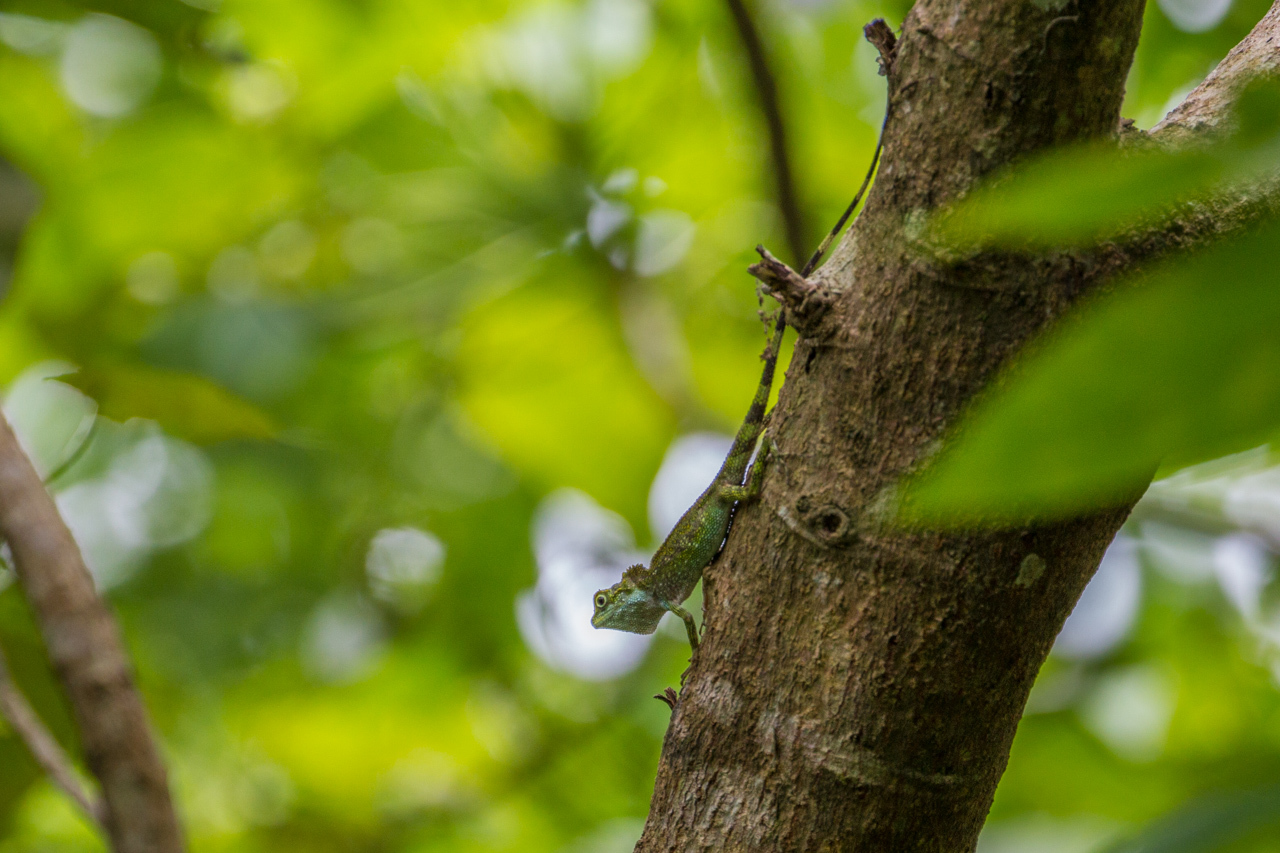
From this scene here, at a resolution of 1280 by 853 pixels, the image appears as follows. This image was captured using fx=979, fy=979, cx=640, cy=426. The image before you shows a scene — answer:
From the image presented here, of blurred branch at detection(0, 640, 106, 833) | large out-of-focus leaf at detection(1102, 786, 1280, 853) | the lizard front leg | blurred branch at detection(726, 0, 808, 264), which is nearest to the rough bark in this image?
large out-of-focus leaf at detection(1102, 786, 1280, 853)

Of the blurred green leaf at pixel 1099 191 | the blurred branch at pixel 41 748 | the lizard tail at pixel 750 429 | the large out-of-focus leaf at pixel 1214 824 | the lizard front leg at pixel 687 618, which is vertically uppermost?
the lizard tail at pixel 750 429

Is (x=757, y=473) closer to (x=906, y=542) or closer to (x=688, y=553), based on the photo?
(x=906, y=542)

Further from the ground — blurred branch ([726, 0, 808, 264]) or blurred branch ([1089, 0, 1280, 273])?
blurred branch ([726, 0, 808, 264])

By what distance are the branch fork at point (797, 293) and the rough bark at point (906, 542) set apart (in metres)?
0.02

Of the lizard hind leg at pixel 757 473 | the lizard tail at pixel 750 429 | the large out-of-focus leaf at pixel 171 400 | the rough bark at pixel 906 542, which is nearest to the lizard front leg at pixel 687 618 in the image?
the lizard tail at pixel 750 429

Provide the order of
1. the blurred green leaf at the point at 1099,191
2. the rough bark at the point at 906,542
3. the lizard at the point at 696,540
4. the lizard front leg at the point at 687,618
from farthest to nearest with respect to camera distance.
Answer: the lizard front leg at the point at 687,618
the lizard at the point at 696,540
the rough bark at the point at 906,542
the blurred green leaf at the point at 1099,191

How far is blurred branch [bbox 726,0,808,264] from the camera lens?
2812mm

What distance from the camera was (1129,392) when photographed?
17.6 inches

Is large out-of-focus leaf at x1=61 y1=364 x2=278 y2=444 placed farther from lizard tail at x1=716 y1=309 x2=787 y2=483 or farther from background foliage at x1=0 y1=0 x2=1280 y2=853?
lizard tail at x1=716 y1=309 x2=787 y2=483

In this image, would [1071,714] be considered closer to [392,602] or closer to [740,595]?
[740,595]

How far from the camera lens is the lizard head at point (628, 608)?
11.9ft

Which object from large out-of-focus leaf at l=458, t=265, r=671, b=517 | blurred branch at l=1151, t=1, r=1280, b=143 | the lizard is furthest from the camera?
large out-of-focus leaf at l=458, t=265, r=671, b=517

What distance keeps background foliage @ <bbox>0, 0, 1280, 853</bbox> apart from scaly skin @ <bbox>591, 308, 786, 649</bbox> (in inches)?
14.0

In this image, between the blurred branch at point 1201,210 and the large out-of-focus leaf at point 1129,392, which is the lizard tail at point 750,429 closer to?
the blurred branch at point 1201,210
